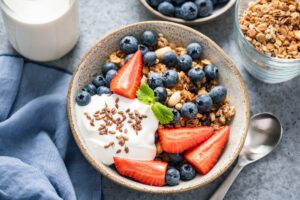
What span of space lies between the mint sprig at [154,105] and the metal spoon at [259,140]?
8.4 inches

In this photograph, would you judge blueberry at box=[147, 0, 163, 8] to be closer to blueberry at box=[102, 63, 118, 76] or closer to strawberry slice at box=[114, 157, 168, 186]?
blueberry at box=[102, 63, 118, 76]

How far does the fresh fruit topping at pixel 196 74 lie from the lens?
1436 millimetres

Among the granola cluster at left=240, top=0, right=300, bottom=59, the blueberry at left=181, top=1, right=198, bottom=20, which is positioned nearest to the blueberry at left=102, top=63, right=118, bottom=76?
the blueberry at left=181, top=1, right=198, bottom=20

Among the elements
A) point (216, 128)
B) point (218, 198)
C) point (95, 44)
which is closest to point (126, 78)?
point (95, 44)

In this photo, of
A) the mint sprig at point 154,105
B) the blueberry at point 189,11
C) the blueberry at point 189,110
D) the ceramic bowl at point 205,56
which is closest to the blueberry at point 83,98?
the ceramic bowl at point 205,56

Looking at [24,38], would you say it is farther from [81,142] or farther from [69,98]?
[81,142]

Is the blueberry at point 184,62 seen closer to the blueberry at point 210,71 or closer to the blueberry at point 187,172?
the blueberry at point 210,71

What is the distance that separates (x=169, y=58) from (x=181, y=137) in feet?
0.63

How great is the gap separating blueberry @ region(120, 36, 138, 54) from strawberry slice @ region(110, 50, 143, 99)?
3cm

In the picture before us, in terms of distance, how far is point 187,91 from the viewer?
4.74 ft

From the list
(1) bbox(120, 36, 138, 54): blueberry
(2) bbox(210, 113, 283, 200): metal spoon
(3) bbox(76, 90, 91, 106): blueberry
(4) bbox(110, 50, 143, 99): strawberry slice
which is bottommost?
(2) bbox(210, 113, 283, 200): metal spoon

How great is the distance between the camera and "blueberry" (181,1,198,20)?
5.02 feet

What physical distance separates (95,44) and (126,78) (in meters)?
0.12

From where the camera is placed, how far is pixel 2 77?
1499 millimetres
